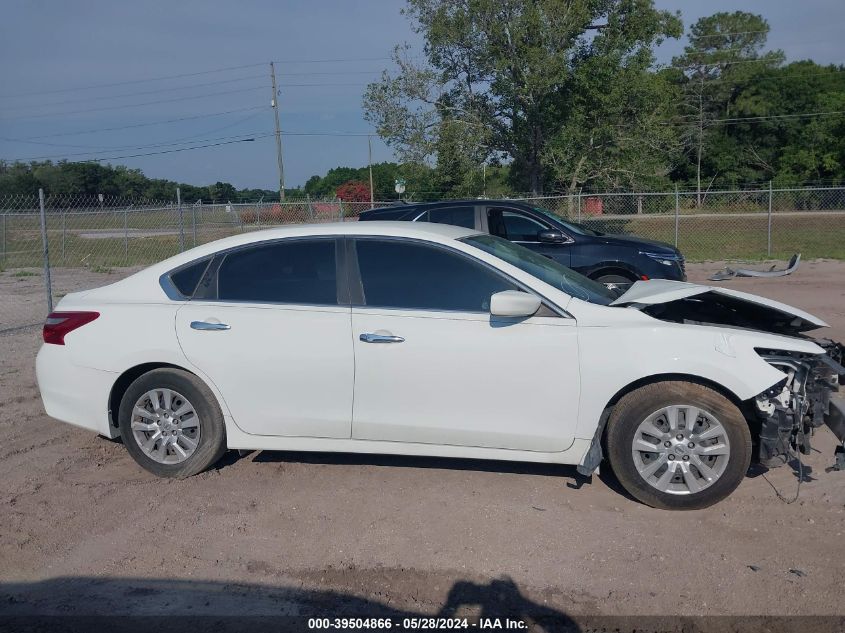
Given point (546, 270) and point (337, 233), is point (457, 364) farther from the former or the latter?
point (337, 233)

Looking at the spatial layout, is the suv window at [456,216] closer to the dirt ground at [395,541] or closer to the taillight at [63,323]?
the dirt ground at [395,541]

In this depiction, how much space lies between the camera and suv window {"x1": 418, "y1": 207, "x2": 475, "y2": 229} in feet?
36.0

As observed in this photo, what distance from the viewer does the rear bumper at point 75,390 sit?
5539 mm

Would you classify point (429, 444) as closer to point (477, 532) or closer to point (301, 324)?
point (477, 532)

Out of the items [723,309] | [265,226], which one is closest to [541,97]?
[265,226]

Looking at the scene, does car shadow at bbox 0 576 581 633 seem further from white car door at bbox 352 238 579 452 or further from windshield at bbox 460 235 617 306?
windshield at bbox 460 235 617 306

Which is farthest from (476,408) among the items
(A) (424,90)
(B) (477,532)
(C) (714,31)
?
(C) (714,31)

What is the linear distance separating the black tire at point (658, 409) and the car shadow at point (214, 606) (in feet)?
3.95

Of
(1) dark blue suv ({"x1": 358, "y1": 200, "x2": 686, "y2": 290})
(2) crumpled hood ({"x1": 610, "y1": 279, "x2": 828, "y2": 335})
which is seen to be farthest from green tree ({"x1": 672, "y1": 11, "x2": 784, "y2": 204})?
(2) crumpled hood ({"x1": 610, "y1": 279, "x2": 828, "y2": 335})

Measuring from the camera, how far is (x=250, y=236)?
5.65 m

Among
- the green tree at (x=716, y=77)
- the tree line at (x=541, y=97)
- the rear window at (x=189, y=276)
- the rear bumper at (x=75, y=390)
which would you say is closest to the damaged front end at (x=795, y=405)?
the rear window at (x=189, y=276)

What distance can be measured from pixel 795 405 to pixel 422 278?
7.84 feet

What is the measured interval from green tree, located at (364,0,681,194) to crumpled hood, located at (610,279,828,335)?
1963 centimetres

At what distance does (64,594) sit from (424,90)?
24.2 m
